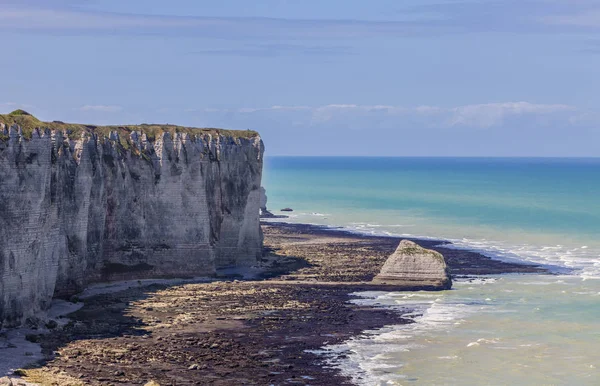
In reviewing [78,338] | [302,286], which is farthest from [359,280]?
[78,338]

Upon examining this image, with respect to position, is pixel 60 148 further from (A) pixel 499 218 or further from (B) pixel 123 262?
(A) pixel 499 218

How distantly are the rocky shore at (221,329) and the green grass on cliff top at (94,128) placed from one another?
32.5 ft

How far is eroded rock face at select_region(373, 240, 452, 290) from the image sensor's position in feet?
224

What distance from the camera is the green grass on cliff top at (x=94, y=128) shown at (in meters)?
51.2

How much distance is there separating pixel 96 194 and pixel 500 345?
26539 millimetres

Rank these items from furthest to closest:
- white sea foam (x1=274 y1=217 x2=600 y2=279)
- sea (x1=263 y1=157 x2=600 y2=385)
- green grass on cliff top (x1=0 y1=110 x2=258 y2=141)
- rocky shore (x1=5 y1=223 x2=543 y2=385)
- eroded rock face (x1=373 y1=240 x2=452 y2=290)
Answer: white sea foam (x1=274 y1=217 x2=600 y2=279) → eroded rock face (x1=373 y1=240 x2=452 y2=290) → green grass on cliff top (x1=0 y1=110 x2=258 y2=141) → sea (x1=263 y1=157 x2=600 y2=385) → rocky shore (x1=5 y1=223 x2=543 y2=385)

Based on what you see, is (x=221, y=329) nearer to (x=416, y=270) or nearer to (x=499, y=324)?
(x=499, y=324)

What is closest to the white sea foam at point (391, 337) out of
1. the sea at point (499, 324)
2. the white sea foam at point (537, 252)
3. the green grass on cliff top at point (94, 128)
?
the sea at point (499, 324)

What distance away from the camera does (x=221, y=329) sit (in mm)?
52500

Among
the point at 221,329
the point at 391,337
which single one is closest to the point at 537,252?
the point at 391,337

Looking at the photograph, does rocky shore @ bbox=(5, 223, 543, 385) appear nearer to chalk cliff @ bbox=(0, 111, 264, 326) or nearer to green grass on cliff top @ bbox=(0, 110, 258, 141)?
chalk cliff @ bbox=(0, 111, 264, 326)

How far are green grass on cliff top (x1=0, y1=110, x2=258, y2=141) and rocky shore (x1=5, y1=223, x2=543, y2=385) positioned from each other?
32.5 feet

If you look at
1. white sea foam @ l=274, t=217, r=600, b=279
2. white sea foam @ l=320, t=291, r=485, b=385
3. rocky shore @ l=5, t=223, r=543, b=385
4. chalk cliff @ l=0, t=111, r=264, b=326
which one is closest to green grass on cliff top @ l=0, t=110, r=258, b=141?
chalk cliff @ l=0, t=111, r=264, b=326

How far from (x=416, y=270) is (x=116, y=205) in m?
19.9
